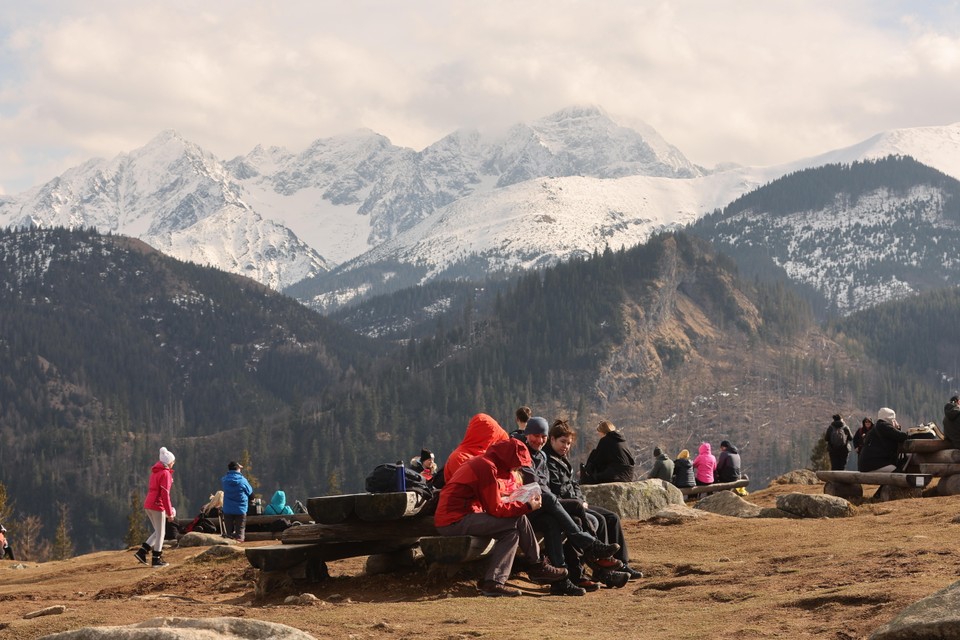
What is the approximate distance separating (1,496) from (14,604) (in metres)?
96.7

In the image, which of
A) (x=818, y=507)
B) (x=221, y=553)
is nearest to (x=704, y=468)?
(x=818, y=507)

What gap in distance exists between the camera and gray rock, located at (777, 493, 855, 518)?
24.1 meters

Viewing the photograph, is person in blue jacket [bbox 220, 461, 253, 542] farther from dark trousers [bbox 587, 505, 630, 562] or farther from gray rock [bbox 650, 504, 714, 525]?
dark trousers [bbox 587, 505, 630, 562]

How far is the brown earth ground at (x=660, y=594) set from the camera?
44.0 feet

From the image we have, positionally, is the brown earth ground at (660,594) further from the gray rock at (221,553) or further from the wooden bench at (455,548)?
the wooden bench at (455,548)

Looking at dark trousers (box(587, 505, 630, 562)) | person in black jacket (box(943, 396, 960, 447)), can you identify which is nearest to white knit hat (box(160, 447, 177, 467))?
dark trousers (box(587, 505, 630, 562))

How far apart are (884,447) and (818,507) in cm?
491

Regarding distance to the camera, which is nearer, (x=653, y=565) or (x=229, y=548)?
(x=653, y=565)

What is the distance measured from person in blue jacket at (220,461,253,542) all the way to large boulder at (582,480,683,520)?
9.35 m

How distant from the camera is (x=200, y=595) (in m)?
18.6

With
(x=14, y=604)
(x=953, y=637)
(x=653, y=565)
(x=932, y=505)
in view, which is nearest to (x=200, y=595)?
(x=14, y=604)

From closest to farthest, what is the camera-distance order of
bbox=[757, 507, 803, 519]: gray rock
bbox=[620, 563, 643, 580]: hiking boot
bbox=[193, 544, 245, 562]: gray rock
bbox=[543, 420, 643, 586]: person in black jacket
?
bbox=[620, 563, 643, 580]: hiking boot < bbox=[543, 420, 643, 586]: person in black jacket < bbox=[193, 544, 245, 562]: gray rock < bbox=[757, 507, 803, 519]: gray rock

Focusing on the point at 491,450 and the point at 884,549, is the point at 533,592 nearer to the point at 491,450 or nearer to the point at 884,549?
the point at 491,450

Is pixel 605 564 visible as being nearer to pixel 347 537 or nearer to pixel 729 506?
pixel 347 537
